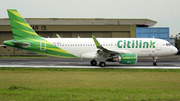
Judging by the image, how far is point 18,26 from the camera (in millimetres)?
26297

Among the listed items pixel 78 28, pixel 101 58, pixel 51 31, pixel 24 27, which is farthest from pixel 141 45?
pixel 51 31

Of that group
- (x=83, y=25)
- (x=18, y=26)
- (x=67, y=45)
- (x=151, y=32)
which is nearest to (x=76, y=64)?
(x=67, y=45)

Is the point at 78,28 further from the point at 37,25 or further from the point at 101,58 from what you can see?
the point at 101,58

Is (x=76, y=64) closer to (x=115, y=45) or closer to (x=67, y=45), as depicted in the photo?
(x=67, y=45)

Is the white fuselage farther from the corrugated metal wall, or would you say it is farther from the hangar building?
the hangar building

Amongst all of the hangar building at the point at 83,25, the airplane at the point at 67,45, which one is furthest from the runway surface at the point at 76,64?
the hangar building at the point at 83,25

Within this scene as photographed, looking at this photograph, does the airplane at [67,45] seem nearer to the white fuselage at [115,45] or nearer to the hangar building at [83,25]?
the white fuselage at [115,45]

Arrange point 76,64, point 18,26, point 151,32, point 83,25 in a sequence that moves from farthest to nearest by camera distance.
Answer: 1. point 83,25
2. point 151,32
3. point 76,64
4. point 18,26

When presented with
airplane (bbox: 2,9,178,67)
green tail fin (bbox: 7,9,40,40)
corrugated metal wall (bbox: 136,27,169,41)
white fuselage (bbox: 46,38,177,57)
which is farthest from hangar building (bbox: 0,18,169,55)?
green tail fin (bbox: 7,9,40,40)

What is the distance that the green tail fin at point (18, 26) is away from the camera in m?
26.2

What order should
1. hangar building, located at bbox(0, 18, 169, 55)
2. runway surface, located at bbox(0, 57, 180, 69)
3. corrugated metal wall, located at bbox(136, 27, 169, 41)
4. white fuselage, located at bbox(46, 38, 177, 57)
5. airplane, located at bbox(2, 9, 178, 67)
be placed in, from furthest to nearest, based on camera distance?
hangar building, located at bbox(0, 18, 169, 55) → corrugated metal wall, located at bbox(136, 27, 169, 41) → white fuselage, located at bbox(46, 38, 177, 57) → airplane, located at bbox(2, 9, 178, 67) → runway surface, located at bbox(0, 57, 180, 69)

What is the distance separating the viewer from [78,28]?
56.8m

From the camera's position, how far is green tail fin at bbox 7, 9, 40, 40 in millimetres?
26156

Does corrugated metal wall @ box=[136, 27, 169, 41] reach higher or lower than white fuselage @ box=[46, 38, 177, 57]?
higher
